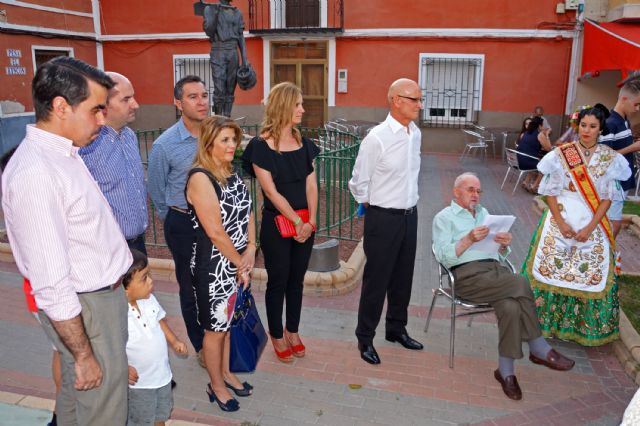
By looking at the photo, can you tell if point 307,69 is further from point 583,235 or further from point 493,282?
point 493,282

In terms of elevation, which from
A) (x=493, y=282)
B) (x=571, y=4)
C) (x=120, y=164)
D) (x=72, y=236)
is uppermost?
(x=571, y=4)

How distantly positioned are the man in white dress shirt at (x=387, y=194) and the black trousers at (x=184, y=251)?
4.17 ft

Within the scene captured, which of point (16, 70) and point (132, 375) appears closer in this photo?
point (132, 375)

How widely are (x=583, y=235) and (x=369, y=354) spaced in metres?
1.92

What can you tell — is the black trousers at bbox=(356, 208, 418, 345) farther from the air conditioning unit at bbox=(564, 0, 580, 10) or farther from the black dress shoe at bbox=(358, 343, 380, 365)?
the air conditioning unit at bbox=(564, 0, 580, 10)

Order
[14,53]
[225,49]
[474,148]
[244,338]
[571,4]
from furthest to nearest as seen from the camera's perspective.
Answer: [474,148] < [14,53] < [571,4] < [225,49] < [244,338]

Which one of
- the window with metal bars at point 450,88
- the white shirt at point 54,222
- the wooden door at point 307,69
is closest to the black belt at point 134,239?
the white shirt at point 54,222

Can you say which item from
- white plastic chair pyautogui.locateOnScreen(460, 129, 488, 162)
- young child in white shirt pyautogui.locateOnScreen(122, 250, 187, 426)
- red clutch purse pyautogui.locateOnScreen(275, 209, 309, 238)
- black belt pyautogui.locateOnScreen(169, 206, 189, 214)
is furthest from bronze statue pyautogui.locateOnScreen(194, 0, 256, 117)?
white plastic chair pyautogui.locateOnScreen(460, 129, 488, 162)

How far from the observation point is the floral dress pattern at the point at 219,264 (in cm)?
342

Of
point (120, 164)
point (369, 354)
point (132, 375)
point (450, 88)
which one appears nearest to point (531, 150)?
point (450, 88)

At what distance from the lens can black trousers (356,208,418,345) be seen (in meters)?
4.20

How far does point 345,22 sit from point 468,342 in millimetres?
12546

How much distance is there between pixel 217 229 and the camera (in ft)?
11.0

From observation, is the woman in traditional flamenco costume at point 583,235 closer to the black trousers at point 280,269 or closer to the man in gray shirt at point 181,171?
the black trousers at point 280,269
